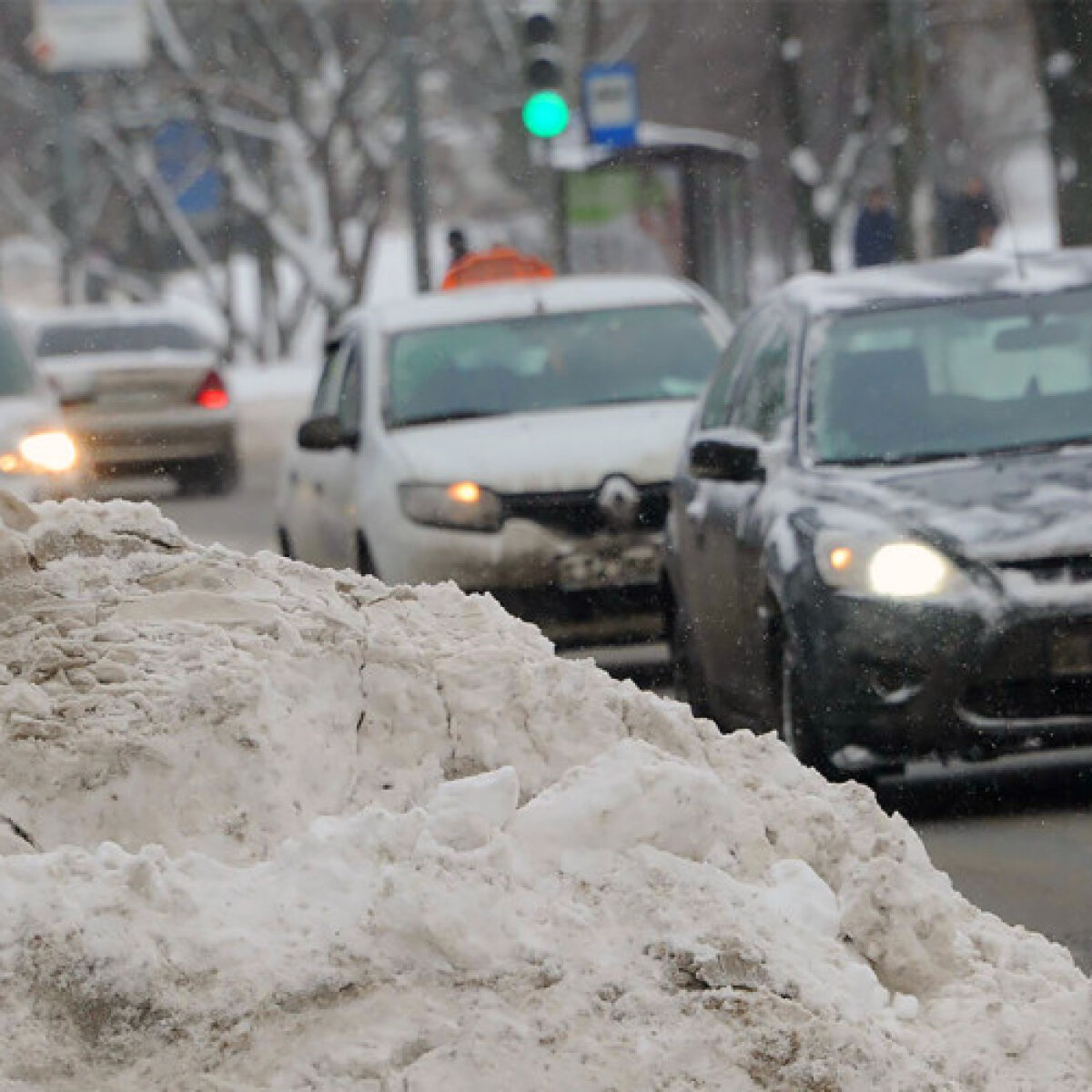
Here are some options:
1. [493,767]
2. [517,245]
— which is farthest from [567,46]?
[493,767]

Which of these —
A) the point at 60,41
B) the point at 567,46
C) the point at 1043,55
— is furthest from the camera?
the point at 567,46

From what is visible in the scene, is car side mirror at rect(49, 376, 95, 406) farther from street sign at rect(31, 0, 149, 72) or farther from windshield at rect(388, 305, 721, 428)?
street sign at rect(31, 0, 149, 72)

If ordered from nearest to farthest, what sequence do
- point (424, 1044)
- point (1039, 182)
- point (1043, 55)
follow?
point (424, 1044) < point (1043, 55) < point (1039, 182)

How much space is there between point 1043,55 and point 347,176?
4456cm

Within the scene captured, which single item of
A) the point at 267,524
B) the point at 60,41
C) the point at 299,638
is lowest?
the point at 267,524

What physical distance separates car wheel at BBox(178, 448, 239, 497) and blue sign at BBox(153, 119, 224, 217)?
2808cm

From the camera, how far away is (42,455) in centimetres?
1411

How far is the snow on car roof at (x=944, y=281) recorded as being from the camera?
34.6 ft

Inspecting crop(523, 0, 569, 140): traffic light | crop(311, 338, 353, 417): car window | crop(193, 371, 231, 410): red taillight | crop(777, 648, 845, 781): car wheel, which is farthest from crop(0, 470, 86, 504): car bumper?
crop(193, 371, 231, 410): red taillight

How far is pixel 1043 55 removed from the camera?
23062mm

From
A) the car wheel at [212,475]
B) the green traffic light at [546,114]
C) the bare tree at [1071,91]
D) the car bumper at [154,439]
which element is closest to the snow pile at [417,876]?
the bare tree at [1071,91]

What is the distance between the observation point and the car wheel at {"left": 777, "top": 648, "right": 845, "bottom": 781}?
9.38m

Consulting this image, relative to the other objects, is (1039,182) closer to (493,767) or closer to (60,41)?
(60,41)

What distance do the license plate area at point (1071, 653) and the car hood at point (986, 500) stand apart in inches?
8.5
